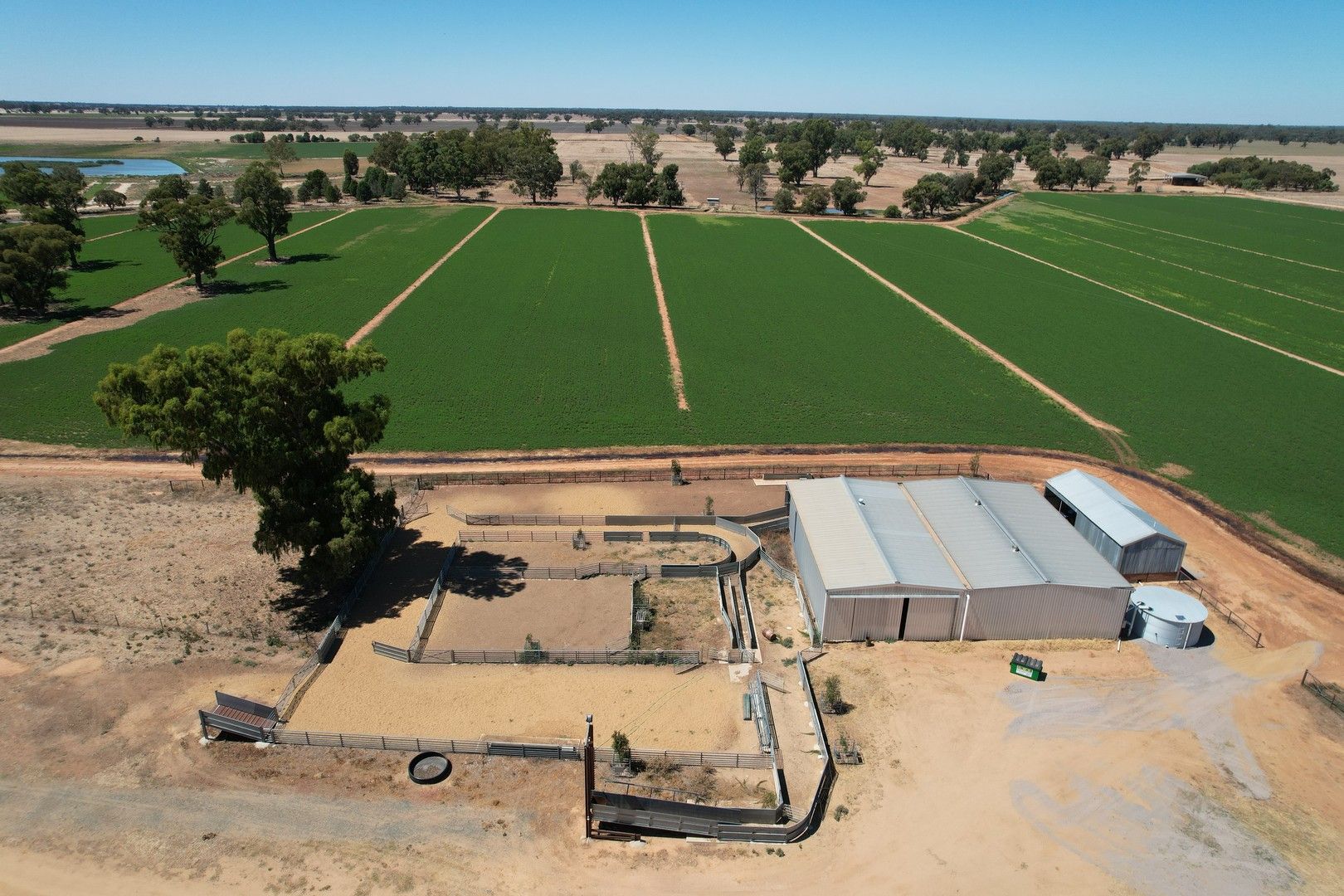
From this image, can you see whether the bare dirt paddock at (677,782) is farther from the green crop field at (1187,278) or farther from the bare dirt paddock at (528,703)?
the green crop field at (1187,278)

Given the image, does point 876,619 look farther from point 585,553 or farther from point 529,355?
point 529,355

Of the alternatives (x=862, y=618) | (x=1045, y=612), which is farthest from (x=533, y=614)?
(x=1045, y=612)

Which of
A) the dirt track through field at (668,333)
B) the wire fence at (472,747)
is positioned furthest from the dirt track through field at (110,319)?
the wire fence at (472,747)

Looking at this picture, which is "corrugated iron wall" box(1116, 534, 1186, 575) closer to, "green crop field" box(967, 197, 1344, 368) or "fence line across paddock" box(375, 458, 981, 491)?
"fence line across paddock" box(375, 458, 981, 491)

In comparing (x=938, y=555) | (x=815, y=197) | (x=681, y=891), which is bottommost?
(x=681, y=891)

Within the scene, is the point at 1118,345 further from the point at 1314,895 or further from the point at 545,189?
the point at 545,189

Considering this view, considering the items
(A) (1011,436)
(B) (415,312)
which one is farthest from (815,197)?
(A) (1011,436)

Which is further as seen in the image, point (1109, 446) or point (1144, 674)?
point (1109, 446)
